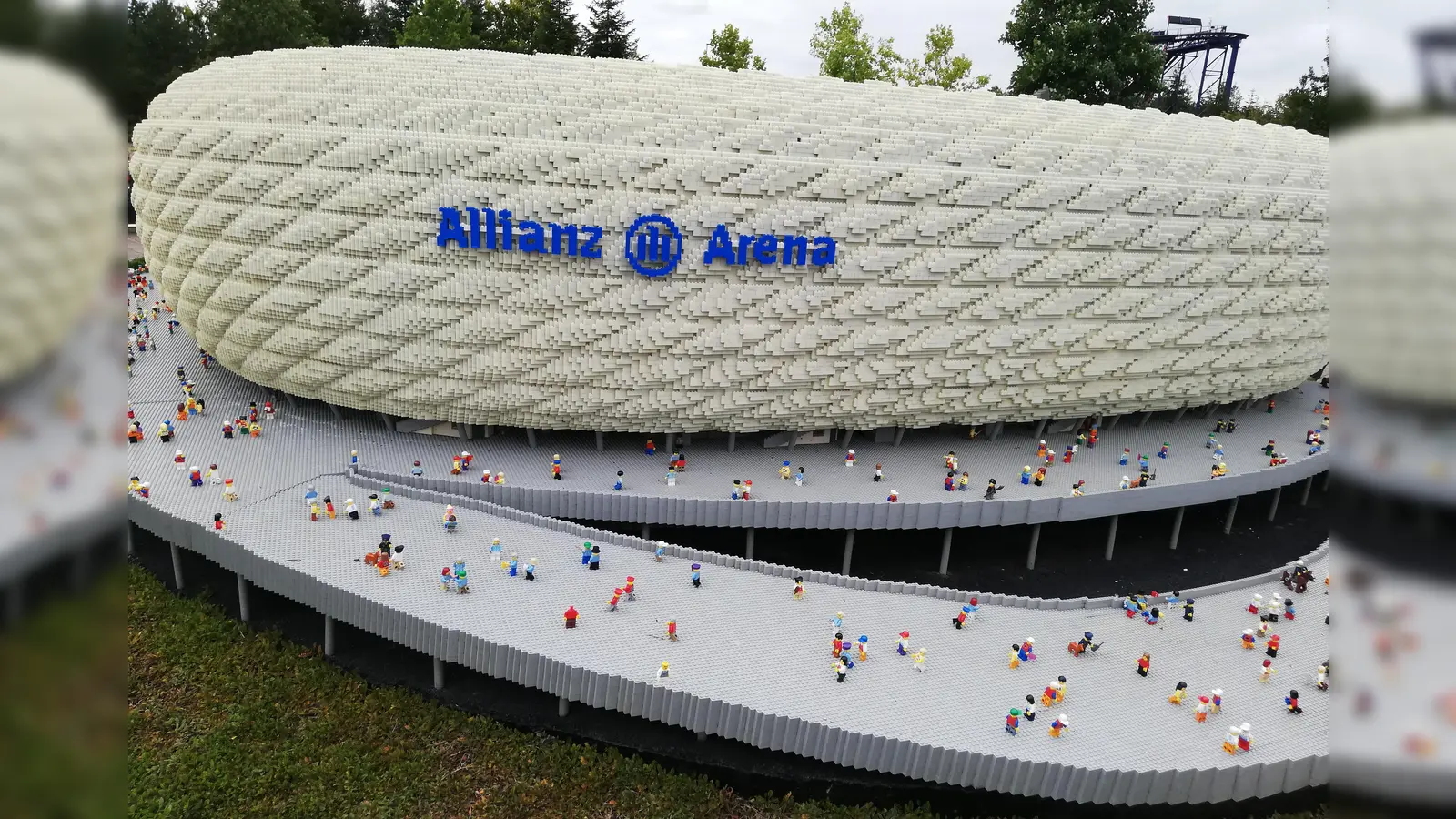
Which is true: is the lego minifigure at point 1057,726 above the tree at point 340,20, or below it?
below

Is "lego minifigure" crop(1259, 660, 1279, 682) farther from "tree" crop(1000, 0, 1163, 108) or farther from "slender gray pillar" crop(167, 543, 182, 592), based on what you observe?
"tree" crop(1000, 0, 1163, 108)

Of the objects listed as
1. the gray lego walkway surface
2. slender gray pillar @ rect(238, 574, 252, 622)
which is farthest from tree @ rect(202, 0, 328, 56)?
slender gray pillar @ rect(238, 574, 252, 622)

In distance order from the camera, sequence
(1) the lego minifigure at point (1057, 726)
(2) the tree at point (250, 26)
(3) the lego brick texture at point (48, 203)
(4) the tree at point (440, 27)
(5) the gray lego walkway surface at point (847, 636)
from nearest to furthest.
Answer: (3) the lego brick texture at point (48, 203), (5) the gray lego walkway surface at point (847, 636), (1) the lego minifigure at point (1057, 726), (4) the tree at point (440, 27), (2) the tree at point (250, 26)

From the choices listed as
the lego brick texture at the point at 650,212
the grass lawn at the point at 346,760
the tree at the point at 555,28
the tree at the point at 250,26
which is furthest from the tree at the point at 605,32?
the grass lawn at the point at 346,760

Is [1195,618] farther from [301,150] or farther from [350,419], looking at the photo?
[301,150]

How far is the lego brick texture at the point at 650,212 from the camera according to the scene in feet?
56.0

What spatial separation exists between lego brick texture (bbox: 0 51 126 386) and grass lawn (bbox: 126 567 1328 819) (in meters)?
11.2

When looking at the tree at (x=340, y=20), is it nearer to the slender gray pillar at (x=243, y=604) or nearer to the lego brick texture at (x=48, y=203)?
the slender gray pillar at (x=243, y=604)

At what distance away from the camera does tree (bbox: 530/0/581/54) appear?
40281 mm

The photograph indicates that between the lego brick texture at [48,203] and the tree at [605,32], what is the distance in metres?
43.5

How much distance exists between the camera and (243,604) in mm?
14602

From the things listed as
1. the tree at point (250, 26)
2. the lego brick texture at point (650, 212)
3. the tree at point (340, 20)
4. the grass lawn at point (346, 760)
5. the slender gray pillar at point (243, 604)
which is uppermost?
the tree at point (340, 20)

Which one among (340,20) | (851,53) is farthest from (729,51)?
(340,20)

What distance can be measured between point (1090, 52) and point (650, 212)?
29802mm
